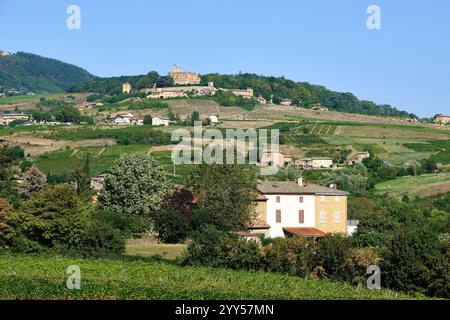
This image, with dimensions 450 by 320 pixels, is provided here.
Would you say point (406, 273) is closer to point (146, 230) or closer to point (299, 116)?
point (146, 230)

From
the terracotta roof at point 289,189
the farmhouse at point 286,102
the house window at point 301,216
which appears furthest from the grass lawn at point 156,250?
the farmhouse at point 286,102

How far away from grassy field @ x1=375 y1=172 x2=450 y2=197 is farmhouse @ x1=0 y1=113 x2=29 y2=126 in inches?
3428

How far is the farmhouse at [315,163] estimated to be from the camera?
102644 millimetres

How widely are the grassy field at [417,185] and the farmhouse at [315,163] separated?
10.8m

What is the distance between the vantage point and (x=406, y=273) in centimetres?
3556

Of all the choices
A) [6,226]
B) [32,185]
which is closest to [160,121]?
[32,185]

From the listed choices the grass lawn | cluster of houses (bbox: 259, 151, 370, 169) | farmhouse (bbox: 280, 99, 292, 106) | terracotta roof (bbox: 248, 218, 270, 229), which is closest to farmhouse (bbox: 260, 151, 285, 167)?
cluster of houses (bbox: 259, 151, 370, 169)

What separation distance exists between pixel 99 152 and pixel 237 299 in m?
74.8

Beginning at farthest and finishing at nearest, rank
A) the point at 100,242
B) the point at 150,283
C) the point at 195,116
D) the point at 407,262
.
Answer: the point at 195,116
the point at 100,242
the point at 407,262
the point at 150,283

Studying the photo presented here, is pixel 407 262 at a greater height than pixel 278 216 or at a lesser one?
greater

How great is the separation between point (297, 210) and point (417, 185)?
34.5 meters

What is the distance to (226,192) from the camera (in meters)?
53.9

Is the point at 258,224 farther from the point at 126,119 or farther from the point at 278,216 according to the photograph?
the point at 126,119
